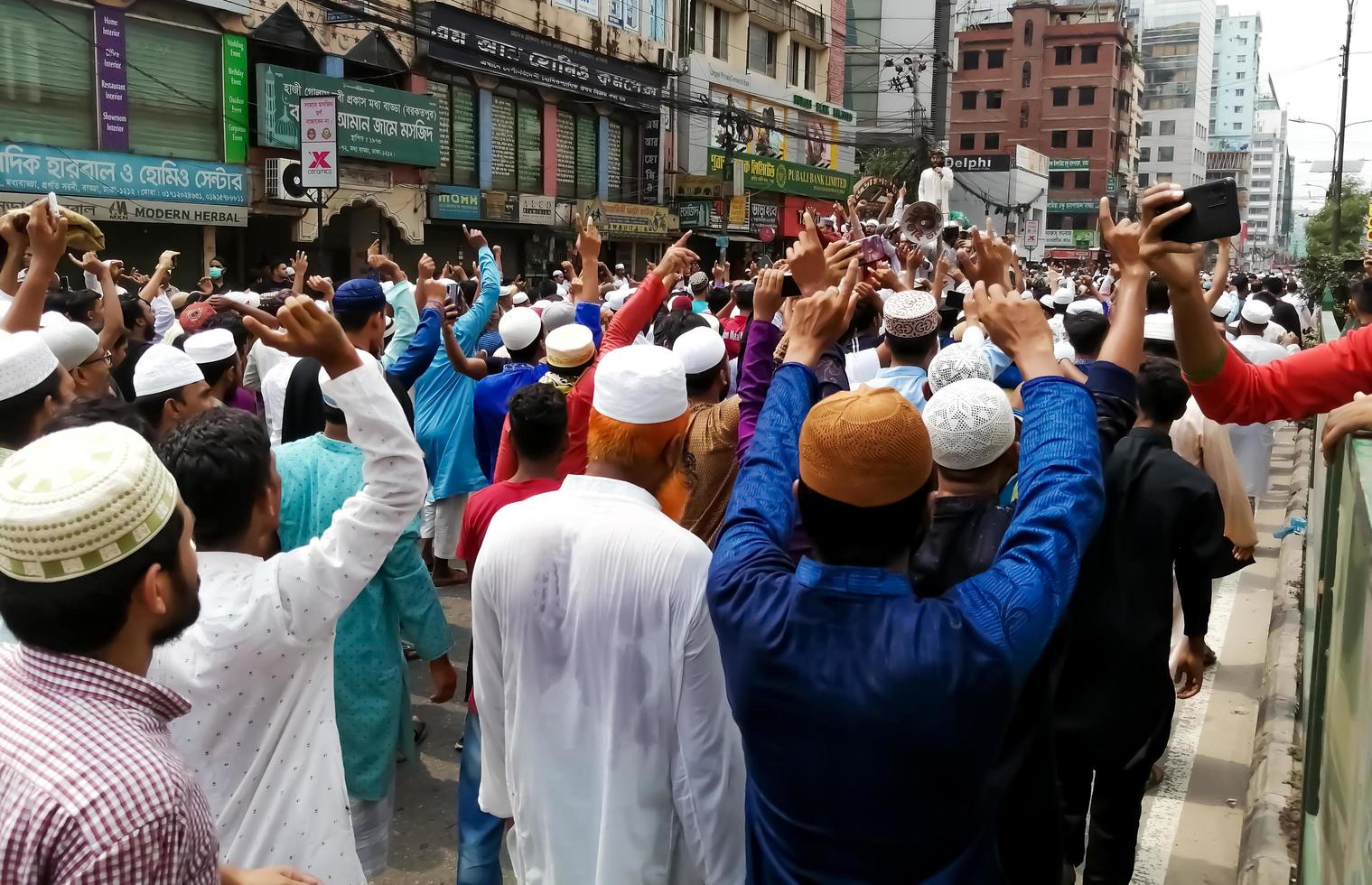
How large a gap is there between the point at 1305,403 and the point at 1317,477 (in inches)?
236

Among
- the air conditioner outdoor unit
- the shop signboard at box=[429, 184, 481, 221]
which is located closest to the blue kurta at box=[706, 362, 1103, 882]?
the air conditioner outdoor unit

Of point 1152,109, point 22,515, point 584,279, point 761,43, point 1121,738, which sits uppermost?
point 1152,109

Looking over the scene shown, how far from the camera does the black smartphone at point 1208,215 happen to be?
2.25 metres

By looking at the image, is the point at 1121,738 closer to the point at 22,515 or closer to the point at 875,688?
the point at 875,688

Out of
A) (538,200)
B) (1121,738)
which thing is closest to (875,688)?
(1121,738)

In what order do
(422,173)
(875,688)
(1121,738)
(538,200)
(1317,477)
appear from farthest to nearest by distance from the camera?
1. (538,200)
2. (422,173)
3. (1317,477)
4. (1121,738)
5. (875,688)

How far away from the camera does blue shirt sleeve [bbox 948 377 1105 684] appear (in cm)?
188

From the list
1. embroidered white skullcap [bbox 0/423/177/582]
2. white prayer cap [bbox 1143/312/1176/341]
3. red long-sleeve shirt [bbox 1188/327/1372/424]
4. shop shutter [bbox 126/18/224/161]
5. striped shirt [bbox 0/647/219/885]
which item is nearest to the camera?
striped shirt [bbox 0/647/219/885]

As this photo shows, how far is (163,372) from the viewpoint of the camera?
407cm

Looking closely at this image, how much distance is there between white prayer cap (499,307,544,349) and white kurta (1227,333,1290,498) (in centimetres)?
491

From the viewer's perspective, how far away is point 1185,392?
3783mm

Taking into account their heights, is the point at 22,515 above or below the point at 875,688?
above

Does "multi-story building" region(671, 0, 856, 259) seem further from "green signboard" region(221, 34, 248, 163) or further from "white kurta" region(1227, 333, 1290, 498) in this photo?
"white kurta" region(1227, 333, 1290, 498)

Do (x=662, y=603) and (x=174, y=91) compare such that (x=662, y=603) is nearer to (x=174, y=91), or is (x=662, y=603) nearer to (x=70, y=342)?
(x=70, y=342)
